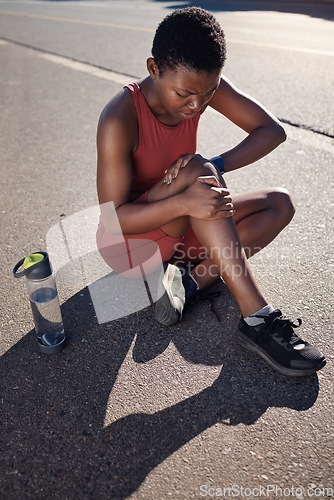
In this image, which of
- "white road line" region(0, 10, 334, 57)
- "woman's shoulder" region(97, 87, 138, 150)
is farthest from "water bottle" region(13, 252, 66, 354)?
"white road line" region(0, 10, 334, 57)

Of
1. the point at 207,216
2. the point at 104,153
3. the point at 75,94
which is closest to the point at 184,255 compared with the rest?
the point at 207,216

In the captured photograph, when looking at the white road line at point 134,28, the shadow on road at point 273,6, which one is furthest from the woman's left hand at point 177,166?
the shadow on road at point 273,6

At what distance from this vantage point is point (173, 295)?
235 centimetres

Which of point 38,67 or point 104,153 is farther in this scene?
point 38,67

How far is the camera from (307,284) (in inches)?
103

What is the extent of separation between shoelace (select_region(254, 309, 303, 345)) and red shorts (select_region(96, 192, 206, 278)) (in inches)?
25.4

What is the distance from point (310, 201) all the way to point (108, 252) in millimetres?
1675

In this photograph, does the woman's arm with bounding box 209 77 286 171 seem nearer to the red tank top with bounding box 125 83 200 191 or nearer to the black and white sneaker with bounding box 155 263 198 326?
the red tank top with bounding box 125 83 200 191

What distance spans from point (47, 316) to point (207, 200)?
92cm

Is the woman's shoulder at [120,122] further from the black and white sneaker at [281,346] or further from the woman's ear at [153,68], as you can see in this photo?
the black and white sneaker at [281,346]

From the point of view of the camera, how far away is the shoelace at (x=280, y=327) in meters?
2.09

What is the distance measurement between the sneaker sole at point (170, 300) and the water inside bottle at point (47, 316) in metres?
0.48

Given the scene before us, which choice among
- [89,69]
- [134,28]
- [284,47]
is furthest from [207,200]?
[134,28]

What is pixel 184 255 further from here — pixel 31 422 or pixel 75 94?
pixel 75 94
